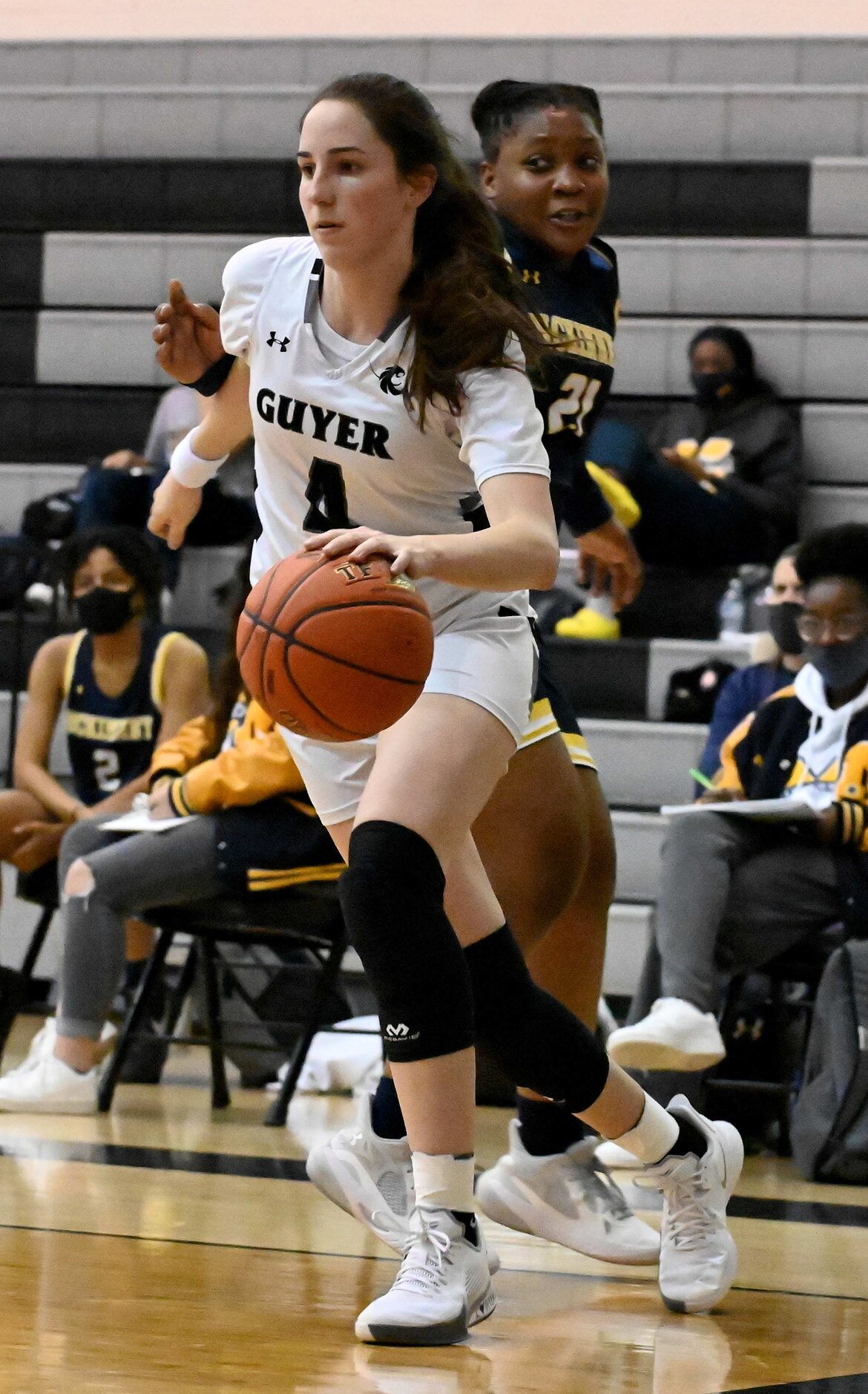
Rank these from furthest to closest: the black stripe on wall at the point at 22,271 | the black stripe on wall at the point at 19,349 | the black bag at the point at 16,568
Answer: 1. the black stripe on wall at the point at 22,271
2. the black stripe on wall at the point at 19,349
3. the black bag at the point at 16,568

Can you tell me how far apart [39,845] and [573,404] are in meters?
2.74

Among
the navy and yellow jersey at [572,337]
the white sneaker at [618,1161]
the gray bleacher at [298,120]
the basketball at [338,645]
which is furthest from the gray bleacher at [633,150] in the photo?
the basketball at [338,645]

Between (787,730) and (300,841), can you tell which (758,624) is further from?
(300,841)

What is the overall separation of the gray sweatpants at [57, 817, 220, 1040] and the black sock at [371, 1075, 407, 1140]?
1.76 metres

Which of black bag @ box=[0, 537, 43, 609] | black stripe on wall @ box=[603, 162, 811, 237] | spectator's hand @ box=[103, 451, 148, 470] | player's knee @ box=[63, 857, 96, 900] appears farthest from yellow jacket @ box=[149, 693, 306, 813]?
black stripe on wall @ box=[603, 162, 811, 237]

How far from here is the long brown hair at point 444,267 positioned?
7.52 feet

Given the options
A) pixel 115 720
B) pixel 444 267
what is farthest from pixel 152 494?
pixel 444 267

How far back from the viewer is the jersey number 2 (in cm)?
238

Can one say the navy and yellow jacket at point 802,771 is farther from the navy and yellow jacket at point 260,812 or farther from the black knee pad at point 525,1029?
the black knee pad at point 525,1029

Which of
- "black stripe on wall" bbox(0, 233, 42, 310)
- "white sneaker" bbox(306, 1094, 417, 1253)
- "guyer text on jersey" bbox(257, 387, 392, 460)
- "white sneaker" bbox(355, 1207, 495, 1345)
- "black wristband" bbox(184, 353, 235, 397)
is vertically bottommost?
"white sneaker" bbox(306, 1094, 417, 1253)

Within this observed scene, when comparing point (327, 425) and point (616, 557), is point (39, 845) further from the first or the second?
point (327, 425)

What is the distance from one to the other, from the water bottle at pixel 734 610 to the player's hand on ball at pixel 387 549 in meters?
4.43

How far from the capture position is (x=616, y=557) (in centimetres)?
321

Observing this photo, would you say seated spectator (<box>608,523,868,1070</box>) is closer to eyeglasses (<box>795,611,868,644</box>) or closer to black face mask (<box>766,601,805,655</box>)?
eyeglasses (<box>795,611,868,644</box>)
